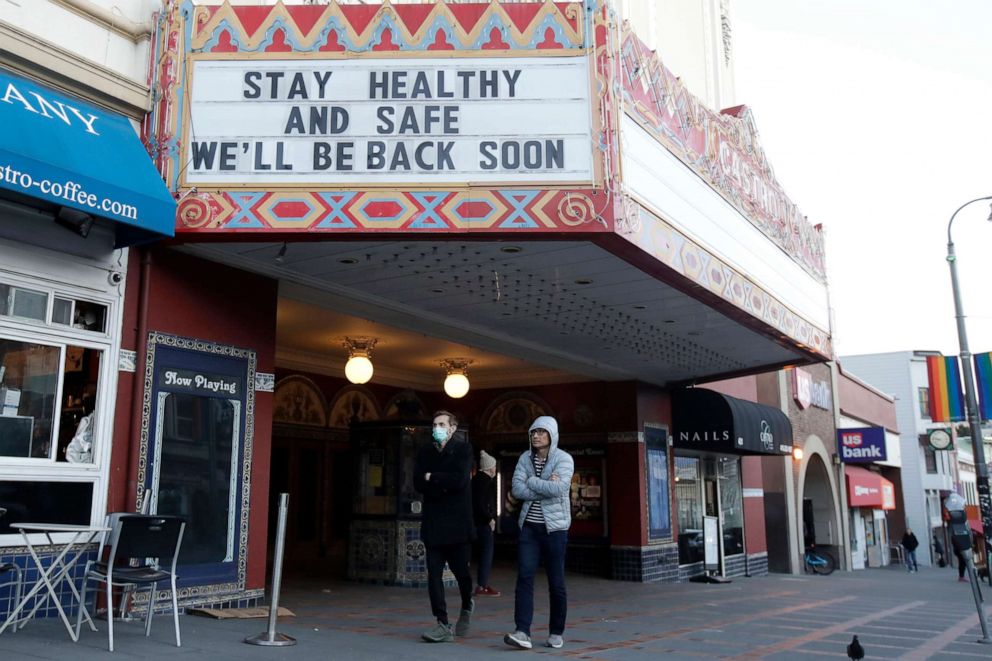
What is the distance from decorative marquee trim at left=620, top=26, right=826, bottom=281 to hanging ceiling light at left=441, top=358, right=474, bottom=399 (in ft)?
18.8

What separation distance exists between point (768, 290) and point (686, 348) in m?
Answer: 1.91

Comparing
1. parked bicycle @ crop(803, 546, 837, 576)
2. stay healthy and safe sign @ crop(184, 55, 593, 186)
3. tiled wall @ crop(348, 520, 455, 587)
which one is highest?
stay healthy and safe sign @ crop(184, 55, 593, 186)

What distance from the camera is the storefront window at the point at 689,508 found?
17.3m

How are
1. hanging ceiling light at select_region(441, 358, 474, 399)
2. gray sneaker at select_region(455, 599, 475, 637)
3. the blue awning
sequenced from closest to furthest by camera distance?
1. the blue awning
2. gray sneaker at select_region(455, 599, 475, 637)
3. hanging ceiling light at select_region(441, 358, 474, 399)

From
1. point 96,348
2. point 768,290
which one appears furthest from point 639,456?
point 96,348

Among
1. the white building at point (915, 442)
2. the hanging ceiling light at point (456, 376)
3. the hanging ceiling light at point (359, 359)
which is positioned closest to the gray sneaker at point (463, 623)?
the hanging ceiling light at point (359, 359)

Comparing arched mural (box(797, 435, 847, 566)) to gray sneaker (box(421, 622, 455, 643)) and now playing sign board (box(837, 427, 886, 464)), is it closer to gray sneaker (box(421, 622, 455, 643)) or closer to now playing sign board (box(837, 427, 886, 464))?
now playing sign board (box(837, 427, 886, 464))

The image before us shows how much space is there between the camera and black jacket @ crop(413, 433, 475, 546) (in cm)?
695

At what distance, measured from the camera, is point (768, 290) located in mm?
12414

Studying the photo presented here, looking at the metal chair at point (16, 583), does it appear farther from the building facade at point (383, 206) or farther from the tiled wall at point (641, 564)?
the tiled wall at point (641, 564)

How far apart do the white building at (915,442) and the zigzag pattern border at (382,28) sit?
129 feet

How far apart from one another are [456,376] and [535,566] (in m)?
8.38

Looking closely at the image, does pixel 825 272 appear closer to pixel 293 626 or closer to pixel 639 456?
pixel 639 456

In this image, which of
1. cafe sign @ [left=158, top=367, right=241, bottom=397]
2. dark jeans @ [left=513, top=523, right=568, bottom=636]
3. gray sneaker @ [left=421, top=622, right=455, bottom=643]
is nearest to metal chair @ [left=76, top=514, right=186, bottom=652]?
cafe sign @ [left=158, top=367, right=241, bottom=397]
